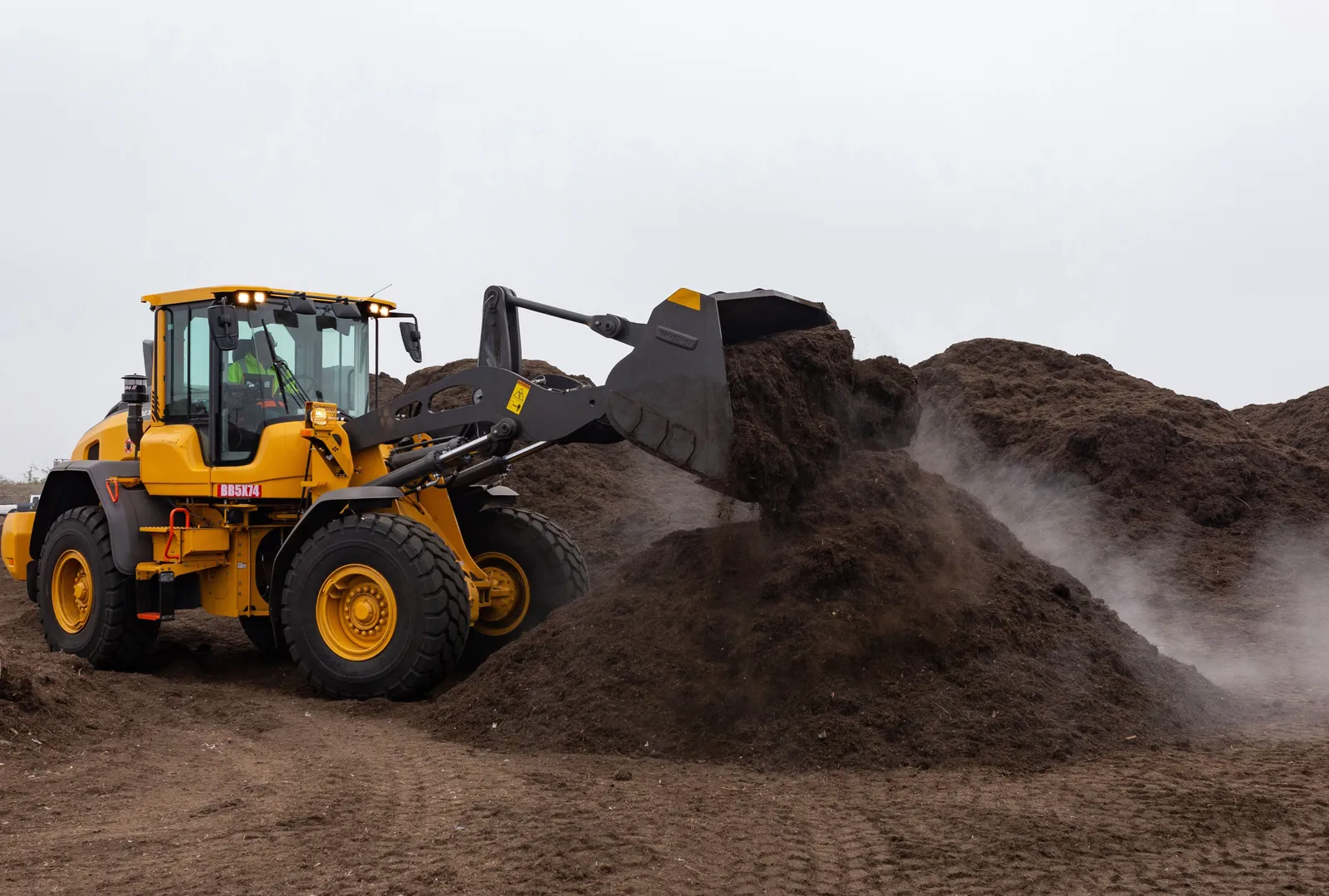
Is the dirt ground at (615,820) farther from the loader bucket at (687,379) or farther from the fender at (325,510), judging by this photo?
the loader bucket at (687,379)

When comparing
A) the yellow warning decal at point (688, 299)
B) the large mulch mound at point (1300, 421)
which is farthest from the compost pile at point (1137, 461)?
the yellow warning decal at point (688, 299)

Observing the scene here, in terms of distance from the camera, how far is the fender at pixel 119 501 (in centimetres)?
931

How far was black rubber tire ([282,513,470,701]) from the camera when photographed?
26.4ft

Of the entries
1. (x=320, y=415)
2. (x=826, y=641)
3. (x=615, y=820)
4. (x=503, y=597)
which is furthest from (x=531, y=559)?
(x=615, y=820)

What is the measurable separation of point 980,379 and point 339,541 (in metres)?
11.8

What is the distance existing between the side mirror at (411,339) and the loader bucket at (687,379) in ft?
9.00

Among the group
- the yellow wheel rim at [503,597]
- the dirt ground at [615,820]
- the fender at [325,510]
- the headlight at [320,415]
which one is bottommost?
the dirt ground at [615,820]

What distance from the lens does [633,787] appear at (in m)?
6.12

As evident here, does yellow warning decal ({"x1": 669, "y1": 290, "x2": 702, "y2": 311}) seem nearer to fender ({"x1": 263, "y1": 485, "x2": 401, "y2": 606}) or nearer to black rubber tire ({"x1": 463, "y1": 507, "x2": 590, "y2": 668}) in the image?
fender ({"x1": 263, "y1": 485, "x2": 401, "y2": 606})

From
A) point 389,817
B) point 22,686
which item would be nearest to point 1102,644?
point 389,817

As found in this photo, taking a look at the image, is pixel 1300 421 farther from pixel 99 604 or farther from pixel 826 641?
pixel 99 604

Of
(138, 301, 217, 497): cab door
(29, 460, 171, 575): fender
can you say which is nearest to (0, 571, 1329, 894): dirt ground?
(29, 460, 171, 575): fender

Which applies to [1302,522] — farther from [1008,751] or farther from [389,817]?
[389,817]

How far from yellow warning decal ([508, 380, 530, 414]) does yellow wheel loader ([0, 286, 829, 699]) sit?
0.04ft
